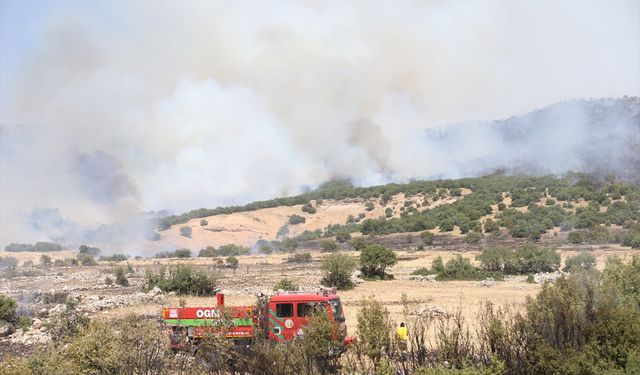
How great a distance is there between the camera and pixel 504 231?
7456cm

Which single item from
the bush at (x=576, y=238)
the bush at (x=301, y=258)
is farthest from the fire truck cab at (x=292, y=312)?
the bush at (x=576, y=238)

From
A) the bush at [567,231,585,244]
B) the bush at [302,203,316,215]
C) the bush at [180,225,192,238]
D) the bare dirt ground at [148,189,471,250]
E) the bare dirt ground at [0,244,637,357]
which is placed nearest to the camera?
the bare dirt ground at [0,244,637,357]

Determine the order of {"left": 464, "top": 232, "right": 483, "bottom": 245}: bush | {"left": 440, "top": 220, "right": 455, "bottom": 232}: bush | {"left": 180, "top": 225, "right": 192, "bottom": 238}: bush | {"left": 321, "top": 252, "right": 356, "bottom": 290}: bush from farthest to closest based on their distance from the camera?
{"left": 180, "top": 225, "right": 192, "bottom": 238}: bush < {"left": 440, "top": 220, "right": 455, "bottom": 232}: bush < {"left": 464, "top": 232, "right": 483, "bottom": 245}: bush < {"left": 321, "top": 252, "right": 356, "bottom": 290}: bush

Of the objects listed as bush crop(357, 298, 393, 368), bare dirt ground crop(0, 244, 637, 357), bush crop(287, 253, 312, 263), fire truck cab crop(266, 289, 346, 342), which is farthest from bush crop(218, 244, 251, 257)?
bush crop(357, 298, 393, 368)

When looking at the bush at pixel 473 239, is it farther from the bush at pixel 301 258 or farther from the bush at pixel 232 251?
the bush at pixel 232 251

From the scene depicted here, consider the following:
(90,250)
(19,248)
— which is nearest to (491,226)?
(90,250)

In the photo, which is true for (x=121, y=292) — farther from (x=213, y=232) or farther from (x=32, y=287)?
(x=213, y=232)

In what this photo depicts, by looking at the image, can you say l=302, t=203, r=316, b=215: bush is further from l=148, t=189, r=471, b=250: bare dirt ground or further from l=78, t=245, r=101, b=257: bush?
l=78, t=245, r=101, b=257: bush

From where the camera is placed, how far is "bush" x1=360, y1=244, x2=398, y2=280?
4847cm

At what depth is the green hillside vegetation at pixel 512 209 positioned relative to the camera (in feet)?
232

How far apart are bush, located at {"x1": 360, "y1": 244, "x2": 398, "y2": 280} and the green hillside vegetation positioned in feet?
81.9

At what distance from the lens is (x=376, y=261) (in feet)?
159

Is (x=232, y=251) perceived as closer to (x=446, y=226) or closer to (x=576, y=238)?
(x=446, y=226)

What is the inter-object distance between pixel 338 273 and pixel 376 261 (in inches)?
290
